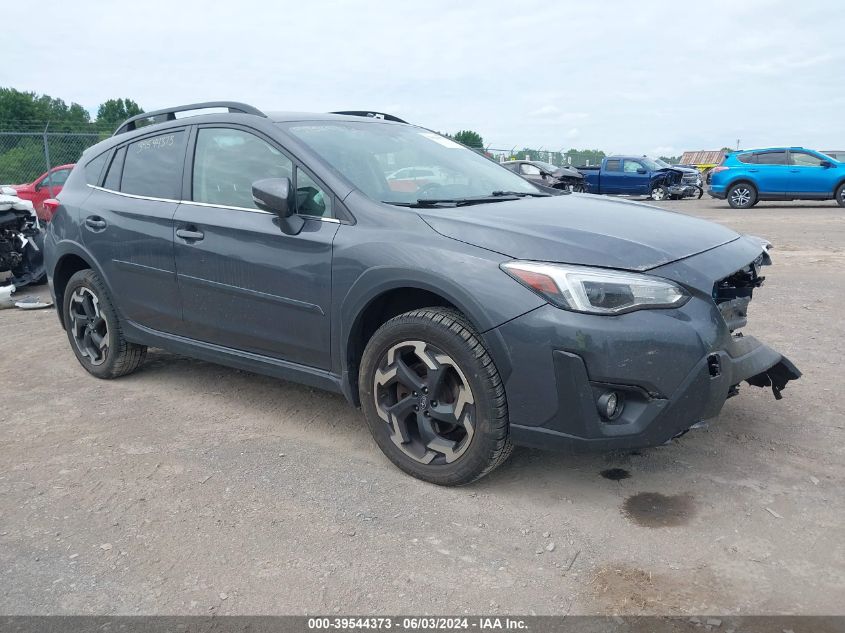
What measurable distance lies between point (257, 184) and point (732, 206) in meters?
19.6

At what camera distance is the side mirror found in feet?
11.5

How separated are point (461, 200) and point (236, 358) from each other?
1.52m

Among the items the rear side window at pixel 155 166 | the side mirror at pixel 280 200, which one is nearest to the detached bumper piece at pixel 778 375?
the side mirror at pixel 280 200

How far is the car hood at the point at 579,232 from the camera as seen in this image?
3.01m

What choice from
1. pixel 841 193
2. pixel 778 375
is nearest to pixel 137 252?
pixel 778 375

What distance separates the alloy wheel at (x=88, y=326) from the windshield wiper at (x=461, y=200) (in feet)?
8.15

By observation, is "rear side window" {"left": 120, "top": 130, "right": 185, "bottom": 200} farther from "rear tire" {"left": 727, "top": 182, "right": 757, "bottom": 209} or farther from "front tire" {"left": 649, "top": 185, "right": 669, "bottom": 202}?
"front tire" {"left": 649, "top": 185, "right": 669, "bottom": 202}

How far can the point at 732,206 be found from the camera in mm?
20516

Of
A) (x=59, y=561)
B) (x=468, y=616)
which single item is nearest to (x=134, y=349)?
(x=59, y=561)

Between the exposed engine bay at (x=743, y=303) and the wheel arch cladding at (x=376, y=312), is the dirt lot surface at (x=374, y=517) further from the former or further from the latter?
the wheel arch cladding at (x=376, y=312)

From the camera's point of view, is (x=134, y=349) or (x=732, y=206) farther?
(x=732, y=206)

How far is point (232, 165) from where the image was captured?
4094mm

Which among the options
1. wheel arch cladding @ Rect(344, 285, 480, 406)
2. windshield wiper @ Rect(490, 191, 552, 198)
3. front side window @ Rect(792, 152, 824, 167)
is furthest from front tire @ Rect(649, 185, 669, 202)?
wheel arch cladding @ Rect(344, 285, 480, 406)

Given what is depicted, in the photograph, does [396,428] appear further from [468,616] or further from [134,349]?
[134,349]
